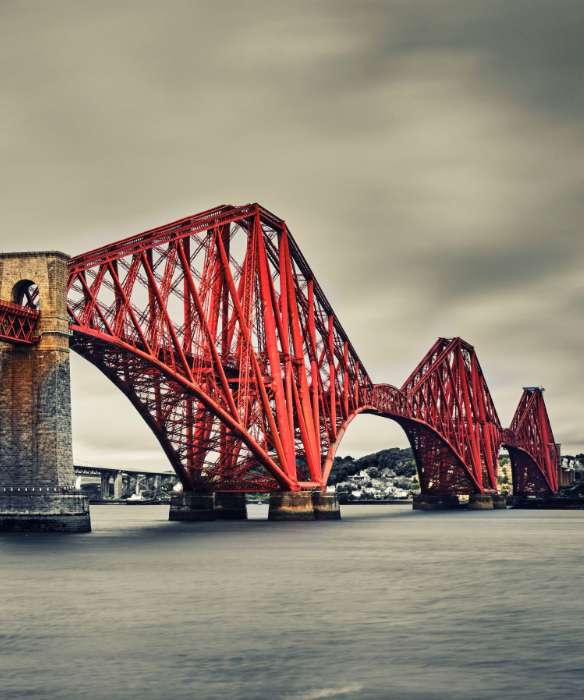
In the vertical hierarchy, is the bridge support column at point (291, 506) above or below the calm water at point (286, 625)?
above

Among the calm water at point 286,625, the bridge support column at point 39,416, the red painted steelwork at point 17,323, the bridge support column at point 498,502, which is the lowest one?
the calm water at point 286,625

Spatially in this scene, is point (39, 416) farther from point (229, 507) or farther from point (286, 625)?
point (229, 507)

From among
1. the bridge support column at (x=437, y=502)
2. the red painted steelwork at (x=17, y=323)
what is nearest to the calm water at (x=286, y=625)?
the red painted steelwork at (x=17, y=323)

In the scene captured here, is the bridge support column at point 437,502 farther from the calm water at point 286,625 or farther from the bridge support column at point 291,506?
the calm water at point 286,625

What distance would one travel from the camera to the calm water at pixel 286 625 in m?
20.0

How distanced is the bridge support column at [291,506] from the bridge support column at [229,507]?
10.2 meters

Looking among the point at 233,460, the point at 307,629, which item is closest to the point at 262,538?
the point at 233,460

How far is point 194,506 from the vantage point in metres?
102

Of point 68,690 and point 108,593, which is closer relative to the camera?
point 68,690

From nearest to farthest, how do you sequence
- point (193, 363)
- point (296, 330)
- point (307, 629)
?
point (307, 629)
point (193, 363)
point (296, 330)

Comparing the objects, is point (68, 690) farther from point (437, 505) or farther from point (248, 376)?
point (437, 505)

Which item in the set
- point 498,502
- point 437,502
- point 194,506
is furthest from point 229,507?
point 498,502

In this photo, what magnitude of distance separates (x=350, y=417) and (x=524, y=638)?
91.7 meters

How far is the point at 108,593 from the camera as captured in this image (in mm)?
35250
